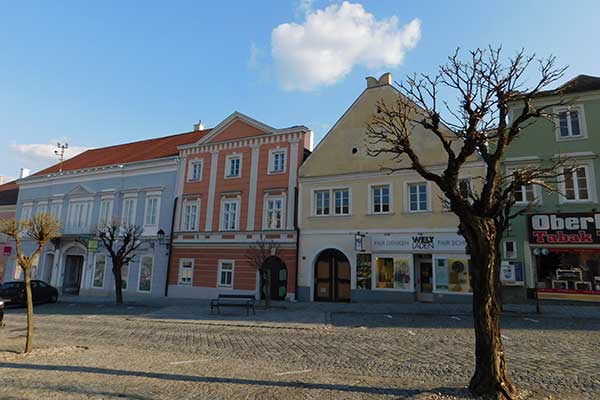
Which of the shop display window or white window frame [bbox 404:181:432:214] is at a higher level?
white window frame [bbox 404:181:432:214]

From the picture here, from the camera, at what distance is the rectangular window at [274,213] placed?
2320 centimetres

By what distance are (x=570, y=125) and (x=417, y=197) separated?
7.96 metres

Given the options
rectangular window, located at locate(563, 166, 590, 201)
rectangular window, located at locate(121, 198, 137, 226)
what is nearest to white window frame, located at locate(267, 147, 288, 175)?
rectangular window, located at locate(121, 198, 137, 226)

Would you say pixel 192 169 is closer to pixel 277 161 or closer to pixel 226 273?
pixel 277 161

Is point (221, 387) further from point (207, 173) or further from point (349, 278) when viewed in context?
point (207, 173)

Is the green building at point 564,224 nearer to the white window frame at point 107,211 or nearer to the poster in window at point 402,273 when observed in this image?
the poster in window at point 402,273

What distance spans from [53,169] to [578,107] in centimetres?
4072

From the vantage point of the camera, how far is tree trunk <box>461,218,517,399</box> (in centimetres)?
580

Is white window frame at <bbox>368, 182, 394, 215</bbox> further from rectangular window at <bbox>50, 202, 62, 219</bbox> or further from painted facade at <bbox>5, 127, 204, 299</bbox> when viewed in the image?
rectangular window at <bbox>50, 202, 62, 219</bbox>

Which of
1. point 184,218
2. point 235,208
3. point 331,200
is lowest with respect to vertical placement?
point 184,218

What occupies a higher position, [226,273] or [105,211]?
[105,211]

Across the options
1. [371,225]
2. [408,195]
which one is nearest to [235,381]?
[371,225]

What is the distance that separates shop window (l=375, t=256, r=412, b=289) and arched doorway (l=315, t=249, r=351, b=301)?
1.81 m

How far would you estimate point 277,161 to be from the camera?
24359mm
